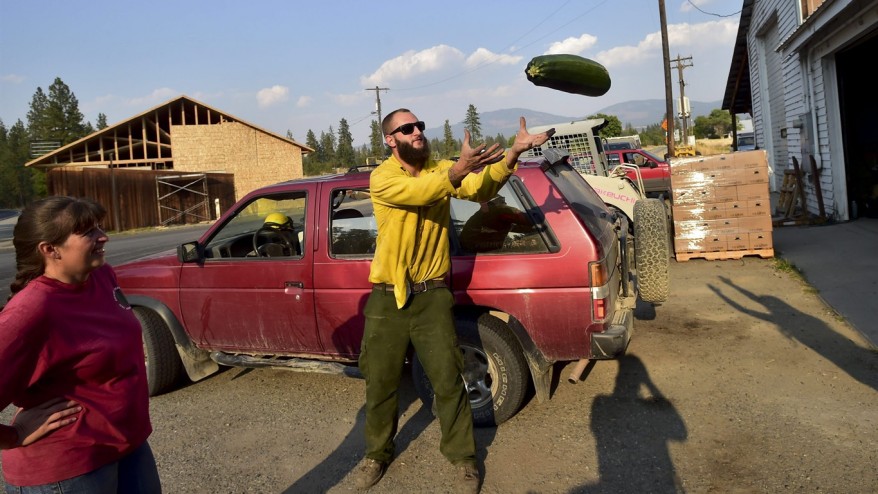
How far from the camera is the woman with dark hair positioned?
1.84 metres

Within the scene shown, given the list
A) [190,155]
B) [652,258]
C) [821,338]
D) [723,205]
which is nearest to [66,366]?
[652,258]

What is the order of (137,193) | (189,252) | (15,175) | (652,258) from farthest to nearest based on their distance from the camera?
1. (15,175)
2. (137,193)
3. (189,252)
4. (652,258)

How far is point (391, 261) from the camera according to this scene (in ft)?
10.9

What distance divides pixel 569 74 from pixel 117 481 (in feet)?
15.5

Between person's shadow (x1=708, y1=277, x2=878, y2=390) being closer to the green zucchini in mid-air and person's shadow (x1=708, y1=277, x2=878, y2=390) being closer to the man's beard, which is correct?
the green zucchini in mid-air

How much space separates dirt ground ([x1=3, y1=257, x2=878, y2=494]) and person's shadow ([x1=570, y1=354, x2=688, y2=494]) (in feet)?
0.04

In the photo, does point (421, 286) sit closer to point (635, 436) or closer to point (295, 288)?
point (295, 288)

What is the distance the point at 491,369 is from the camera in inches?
157

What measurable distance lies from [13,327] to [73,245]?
0.33 m

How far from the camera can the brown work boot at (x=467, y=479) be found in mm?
3277

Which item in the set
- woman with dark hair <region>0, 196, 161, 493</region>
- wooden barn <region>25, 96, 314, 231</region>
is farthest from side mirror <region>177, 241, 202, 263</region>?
wooden barn <region>25, 96, 314, 231</region>

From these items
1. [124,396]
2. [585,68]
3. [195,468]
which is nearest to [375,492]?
[195,468]

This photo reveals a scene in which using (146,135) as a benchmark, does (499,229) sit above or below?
below

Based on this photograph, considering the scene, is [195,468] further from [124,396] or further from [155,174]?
[155,174]
